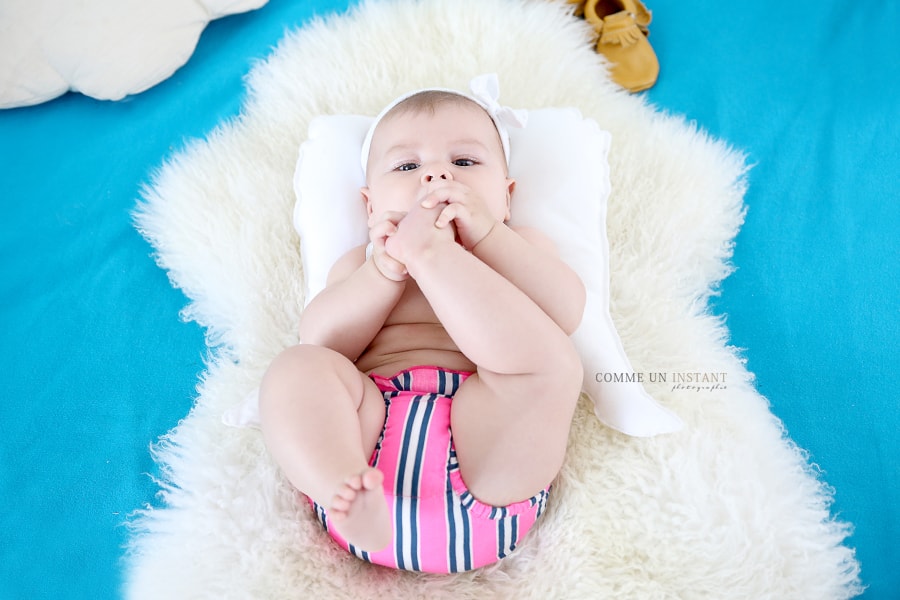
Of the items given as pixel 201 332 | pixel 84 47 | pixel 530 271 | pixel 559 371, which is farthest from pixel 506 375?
pixel 84 47

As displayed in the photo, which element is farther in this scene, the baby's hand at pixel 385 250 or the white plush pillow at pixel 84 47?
the white plush pillow at pixel 84 47

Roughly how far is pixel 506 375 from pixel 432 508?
237mm

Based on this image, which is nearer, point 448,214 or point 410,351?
point 448,214

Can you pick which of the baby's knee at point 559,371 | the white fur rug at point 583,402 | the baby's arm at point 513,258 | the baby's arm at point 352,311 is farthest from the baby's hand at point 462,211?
the white fur rug at point 583,402

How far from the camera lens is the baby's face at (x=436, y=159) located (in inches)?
49.8

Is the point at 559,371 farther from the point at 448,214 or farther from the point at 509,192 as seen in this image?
the point at 509,192

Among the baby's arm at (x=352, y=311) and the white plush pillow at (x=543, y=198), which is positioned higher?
the white plush pillow at (x=543, y=198)

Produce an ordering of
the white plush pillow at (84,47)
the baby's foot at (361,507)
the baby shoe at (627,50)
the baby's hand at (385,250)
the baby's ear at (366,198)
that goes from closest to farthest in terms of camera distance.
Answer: the baby's foot at (361,507) < the baby's hand at (385,250) < the baby's ear at (366,198) < the white plush pillow at (84,47) < the baby shoe at (627,50)

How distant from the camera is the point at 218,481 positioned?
1.20 meters

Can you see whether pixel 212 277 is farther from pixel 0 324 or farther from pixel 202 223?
pixel 0 324

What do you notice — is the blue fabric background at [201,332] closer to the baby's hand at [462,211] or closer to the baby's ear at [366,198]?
the baby's ear at [366,198]

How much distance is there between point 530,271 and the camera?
1197 mm

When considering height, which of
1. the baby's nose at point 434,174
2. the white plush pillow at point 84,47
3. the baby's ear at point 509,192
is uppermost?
the baby's ear at point 509,192

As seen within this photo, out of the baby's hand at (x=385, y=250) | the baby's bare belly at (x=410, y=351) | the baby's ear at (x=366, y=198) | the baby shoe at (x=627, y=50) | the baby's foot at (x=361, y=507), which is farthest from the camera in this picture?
the baby shoe at (x=627, y=50)
